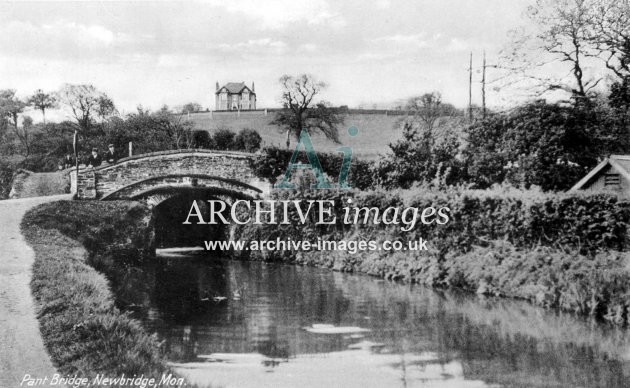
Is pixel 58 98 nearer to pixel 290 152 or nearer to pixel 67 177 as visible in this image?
pixel 67 177

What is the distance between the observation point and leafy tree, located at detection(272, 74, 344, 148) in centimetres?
2741

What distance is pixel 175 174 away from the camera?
22.4 m

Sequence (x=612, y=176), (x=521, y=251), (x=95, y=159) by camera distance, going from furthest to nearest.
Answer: (x=95, y=159), (x=612, y=176), (x=521, y=251)

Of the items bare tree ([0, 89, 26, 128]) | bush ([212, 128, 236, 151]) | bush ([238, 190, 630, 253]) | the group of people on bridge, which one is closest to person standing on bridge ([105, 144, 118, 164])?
the group of people on bridge

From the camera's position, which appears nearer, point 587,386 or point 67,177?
point 587,386

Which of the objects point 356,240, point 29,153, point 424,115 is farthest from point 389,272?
point 424,115

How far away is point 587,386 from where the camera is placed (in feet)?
26.0

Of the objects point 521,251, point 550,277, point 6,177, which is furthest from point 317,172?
point 6,177

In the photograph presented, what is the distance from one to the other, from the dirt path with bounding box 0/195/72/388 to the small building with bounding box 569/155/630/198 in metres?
12.1

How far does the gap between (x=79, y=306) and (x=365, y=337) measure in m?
4.43

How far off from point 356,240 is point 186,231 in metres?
11.3

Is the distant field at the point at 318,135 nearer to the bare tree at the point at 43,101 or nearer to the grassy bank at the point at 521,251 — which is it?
the bare tree at the point at 43,101

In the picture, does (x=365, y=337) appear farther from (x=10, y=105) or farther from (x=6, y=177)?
(x=6, y=177)

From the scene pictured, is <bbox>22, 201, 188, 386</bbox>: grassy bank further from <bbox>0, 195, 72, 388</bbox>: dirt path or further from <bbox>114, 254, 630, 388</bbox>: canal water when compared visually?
<bbox>114, 254, 630, 388</bbox>: canal water
